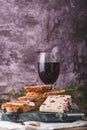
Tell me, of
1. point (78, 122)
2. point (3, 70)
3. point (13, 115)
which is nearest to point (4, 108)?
point (13, 115)

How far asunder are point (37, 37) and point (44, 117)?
3.15ft

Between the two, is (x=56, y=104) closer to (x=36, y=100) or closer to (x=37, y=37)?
(x=36, y=100)

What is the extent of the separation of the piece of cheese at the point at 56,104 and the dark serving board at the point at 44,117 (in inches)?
1.7

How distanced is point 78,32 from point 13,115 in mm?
1061

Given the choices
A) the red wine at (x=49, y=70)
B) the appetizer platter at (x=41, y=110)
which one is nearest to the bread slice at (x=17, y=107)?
the appetizer platter at (x=41, y=110)

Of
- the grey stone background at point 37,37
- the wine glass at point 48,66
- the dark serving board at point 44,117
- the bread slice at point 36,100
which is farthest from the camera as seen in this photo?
the grey stone background at point 37,37

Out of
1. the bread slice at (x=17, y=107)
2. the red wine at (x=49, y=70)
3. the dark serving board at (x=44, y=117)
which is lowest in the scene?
the dark serving board at (x=44, y=117)

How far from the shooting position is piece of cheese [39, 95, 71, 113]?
150 cm

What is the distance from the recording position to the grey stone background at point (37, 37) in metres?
2.31

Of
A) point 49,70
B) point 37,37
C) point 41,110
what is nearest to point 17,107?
point 41,110

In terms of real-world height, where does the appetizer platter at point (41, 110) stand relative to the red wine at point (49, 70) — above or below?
below

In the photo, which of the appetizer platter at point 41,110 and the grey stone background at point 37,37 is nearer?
the appetizer platter at point 41,110

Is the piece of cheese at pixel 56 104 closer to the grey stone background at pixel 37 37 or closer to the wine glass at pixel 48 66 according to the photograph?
the wine glass at pixel 48 66

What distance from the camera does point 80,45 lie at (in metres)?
2.39
